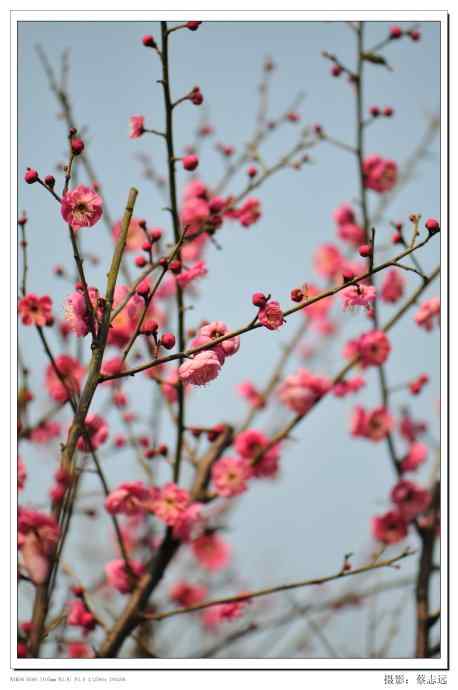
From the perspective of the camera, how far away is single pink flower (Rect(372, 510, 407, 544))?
233 cm

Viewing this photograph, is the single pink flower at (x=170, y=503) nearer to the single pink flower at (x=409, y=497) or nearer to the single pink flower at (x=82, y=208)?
the single pink flower at (x=409, y=497)

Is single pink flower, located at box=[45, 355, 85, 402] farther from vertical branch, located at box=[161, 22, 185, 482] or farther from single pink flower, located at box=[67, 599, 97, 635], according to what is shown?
single pink flower, located at box=[67, 599, 97, 635]

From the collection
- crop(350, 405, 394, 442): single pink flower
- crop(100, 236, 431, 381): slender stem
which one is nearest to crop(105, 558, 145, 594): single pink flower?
crop(350, 405, 394, 442): single pink flower

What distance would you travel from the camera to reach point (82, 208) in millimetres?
1295

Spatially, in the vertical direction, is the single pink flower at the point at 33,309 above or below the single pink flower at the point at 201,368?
above

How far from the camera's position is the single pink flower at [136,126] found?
5.64ft

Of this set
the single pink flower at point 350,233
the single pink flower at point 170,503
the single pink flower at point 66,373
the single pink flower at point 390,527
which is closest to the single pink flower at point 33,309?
the single pink flower at point 66,373

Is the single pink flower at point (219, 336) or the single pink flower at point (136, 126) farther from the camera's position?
the single pink flower at point (136, 126)

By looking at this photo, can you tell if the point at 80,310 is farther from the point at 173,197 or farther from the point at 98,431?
the point at 98,431

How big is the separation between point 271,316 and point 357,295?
0.20m

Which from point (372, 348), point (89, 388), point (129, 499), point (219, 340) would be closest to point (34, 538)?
point (129, 499)

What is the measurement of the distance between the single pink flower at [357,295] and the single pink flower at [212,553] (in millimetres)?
1386

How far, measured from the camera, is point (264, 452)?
2143mm

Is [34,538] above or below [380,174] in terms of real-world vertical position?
below
